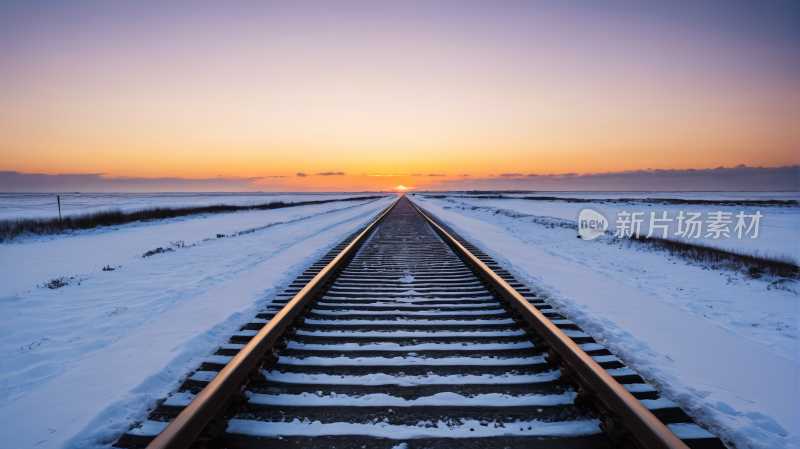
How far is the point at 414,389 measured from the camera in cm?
275

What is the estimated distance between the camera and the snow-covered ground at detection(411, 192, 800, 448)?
9.22 feet

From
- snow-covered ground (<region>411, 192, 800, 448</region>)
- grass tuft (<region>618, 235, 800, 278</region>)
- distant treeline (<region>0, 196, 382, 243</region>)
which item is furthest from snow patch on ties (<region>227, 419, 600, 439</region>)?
distant treeline (<region>0, 196, 382, 243</region>)

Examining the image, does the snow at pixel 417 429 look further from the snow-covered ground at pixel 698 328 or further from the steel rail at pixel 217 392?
the snow-covered ground at pixel 698 328

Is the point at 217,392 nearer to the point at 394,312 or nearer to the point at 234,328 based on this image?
the point at 234,328

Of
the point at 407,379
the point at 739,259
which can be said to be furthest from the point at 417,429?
the point at 739,259

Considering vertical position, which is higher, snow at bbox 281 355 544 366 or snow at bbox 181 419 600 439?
snow at bbox 281 355 544 366

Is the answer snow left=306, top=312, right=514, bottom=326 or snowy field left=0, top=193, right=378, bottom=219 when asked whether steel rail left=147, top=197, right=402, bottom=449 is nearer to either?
snow left=306, top=312, right=514, bottom=326

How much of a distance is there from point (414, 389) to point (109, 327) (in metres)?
4.52

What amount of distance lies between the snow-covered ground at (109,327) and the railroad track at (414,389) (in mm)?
505

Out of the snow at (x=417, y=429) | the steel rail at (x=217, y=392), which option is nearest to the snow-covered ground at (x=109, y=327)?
the steel rail at (x=217, y=392)

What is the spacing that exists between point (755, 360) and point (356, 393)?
4394 millimetres

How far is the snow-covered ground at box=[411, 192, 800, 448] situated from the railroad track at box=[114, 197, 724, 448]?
577 millimetres

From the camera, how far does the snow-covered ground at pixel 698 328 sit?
281 centimetres

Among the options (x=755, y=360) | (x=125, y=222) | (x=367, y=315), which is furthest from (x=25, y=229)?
(x=755, y=360)
